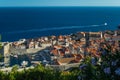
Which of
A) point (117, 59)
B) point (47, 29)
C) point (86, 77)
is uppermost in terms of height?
point (117, 59)

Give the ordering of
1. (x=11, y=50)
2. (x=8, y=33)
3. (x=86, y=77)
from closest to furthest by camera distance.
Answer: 1. (x=86, y=77)
2. (x=11, y=50)
3. (x=8, y=33)

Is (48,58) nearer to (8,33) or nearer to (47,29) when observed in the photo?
(8,33)

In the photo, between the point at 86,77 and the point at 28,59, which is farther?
the point at 28,59

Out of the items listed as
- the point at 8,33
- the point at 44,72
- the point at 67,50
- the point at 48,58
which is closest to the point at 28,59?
the point at 48,58

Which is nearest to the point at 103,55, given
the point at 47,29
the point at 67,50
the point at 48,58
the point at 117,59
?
the point at 117,59

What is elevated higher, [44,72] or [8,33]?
[44,72]

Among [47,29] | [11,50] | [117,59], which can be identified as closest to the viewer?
[117,59]

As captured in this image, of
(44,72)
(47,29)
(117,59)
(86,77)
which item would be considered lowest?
(47,29)

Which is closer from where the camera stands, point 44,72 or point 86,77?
point 86,77

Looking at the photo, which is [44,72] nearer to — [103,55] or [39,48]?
[103,55]
